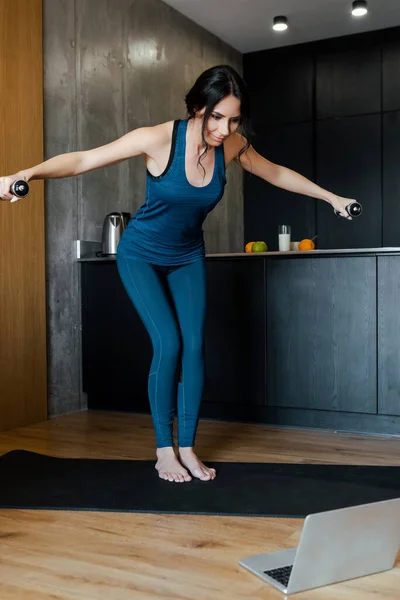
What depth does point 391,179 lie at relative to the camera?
5.59 metres

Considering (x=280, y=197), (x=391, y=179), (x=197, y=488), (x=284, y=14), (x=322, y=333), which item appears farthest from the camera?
(x=280, y=197)

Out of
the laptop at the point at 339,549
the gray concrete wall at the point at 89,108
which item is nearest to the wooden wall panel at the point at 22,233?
the gray concrete wall at the point at 89,108

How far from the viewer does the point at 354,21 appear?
550cm

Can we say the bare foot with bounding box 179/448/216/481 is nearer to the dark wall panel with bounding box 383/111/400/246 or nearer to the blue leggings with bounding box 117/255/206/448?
the blue leggings with bounding box 117/255/206/448

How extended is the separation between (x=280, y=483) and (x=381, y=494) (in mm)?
337

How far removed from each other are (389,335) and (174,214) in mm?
1372

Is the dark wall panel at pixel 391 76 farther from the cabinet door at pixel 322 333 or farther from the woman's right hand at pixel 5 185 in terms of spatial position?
the woman's right hand at pixel 5 185

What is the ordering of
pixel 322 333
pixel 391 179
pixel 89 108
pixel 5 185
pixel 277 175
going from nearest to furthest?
pixel 5 185 < pixel 277 175 < pixel 322 333 < pixel 89 108 < pixel 391 179

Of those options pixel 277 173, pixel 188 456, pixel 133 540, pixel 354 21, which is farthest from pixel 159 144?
pixel 354 21

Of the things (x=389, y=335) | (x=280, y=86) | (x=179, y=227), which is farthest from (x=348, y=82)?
(x=179, y=227)

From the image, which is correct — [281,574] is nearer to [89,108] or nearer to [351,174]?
[89,108]

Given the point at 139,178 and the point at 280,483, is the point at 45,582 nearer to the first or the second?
the point at 280,483

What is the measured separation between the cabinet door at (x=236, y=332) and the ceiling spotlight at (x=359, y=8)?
8.63 ft

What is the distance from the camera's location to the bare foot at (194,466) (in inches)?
96.2
